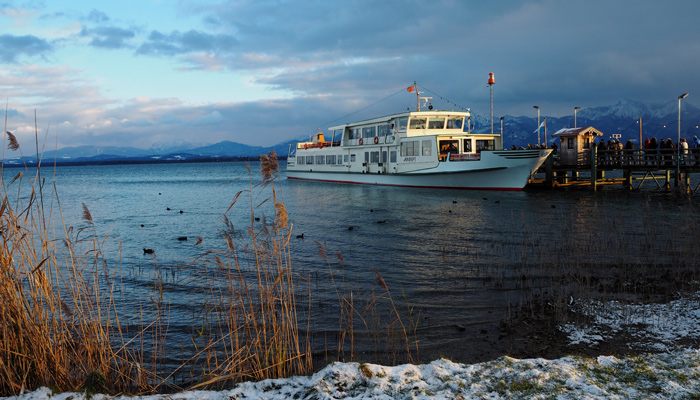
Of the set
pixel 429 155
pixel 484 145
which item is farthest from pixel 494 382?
pixel 484 145

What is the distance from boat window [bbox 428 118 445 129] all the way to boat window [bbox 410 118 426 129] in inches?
20.3

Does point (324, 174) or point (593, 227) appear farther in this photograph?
point (324, 174)

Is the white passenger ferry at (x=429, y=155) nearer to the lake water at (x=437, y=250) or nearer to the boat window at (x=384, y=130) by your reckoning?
the boat window at (x=384, y=130)

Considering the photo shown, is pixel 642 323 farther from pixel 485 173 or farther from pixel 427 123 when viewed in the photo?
pixel 427 123

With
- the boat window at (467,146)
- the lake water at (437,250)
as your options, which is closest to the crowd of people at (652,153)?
the lake water at (437,250)

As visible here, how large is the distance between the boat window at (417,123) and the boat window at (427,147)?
2490 mm

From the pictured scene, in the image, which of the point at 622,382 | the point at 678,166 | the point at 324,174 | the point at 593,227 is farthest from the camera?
the point at 324,174

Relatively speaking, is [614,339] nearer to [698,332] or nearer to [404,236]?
[698,332]

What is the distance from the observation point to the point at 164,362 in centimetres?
608

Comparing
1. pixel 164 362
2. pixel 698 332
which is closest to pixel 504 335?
pixel 698 332

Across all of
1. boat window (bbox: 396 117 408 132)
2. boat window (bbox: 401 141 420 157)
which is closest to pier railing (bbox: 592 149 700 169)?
boat window (bbox: 401 141 420 157)

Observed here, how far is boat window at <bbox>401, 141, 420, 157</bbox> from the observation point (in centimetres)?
3538

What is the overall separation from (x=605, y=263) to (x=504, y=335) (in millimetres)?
5306

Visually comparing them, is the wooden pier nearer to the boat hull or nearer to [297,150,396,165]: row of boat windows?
the boat hull
